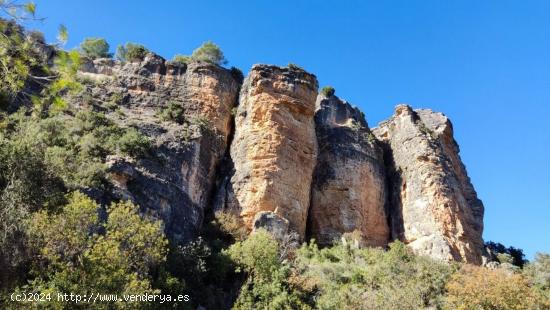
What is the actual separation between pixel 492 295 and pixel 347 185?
1548 centimetres

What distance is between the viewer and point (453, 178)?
3306cm

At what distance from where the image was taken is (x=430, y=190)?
31609 millimetres

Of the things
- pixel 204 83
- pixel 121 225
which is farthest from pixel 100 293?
pixel 204 83

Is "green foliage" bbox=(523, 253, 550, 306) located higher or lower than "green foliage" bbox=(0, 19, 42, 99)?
higher

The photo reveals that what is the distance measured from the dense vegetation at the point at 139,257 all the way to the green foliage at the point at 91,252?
35mm

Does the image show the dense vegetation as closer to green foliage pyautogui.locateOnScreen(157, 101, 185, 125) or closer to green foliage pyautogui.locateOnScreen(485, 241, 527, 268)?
green foliage pyautogui.locateOnScreen(157, 101, 185, 125)

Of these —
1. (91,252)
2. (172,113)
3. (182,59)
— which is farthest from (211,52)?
(91,252)

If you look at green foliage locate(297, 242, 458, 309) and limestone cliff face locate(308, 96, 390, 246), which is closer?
green foliage locate(297, 242, 458, 309)

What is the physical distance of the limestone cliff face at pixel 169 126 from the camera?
22.5 metres

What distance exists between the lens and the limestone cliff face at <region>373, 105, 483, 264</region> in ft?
96.4

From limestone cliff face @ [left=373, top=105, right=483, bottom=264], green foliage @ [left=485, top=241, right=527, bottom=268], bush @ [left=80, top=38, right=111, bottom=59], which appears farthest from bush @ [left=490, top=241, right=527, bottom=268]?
bush @ [left=80, top=38, right=111, bottom=59]

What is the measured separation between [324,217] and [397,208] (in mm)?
5648

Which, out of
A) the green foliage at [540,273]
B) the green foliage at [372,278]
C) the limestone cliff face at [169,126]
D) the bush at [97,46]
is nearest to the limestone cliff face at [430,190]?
the green foliage at [540,273]

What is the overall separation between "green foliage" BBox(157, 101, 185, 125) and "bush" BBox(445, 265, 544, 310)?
18.2m
